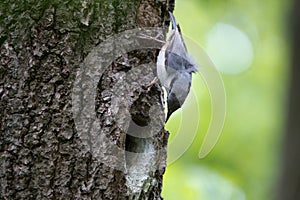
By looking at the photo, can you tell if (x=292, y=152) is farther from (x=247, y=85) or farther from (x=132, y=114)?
(x=247, y=85)

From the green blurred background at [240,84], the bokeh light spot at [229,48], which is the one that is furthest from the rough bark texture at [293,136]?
the bokeh light spot at [229,48]

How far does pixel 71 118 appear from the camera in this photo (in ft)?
5.72

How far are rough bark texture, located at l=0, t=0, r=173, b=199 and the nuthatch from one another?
0.76 feet

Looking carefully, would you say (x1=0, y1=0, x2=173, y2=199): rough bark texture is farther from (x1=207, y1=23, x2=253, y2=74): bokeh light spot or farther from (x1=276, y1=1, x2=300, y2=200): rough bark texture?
A: (x1=207, y1=23, x2=253, y2=74): bokeh light spot

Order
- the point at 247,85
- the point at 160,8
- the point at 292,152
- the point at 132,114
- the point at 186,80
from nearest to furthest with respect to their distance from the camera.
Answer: the point at 292,152
the point at 132,114
the point at 160,8
the point at 186,80
the point at 247,85

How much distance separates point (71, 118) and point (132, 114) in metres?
0.22

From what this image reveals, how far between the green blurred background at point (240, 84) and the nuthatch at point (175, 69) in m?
2.03

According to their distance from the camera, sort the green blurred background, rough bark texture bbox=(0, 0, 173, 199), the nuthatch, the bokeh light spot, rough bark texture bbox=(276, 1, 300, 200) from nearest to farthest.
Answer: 1. rough bark texture bbox=(276, 1, 300, 200)
2. rough bark texture bbox=(0, 0, 173, 199)
3. the nuthatch
4. the green blurred background
5. the bokeh light spot

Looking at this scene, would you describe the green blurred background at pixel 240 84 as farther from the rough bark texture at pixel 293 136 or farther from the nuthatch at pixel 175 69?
the rough bark texture at pixel 293 136

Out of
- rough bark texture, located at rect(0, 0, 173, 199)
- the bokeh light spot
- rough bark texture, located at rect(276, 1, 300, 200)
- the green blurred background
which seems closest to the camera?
rough bark texture, located at rect(276, 1, 300, 200)

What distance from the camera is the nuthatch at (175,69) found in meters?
2.04

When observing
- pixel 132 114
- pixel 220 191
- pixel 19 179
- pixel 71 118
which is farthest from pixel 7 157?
pixel 220 191

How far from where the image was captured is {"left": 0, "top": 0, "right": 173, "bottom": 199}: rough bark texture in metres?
1.69

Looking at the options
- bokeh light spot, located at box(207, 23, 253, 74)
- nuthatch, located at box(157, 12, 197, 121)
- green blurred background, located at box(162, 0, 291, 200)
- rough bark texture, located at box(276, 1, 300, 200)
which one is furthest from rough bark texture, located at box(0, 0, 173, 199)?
bokeh light spot, located at box(207, 23, 253, 74)
